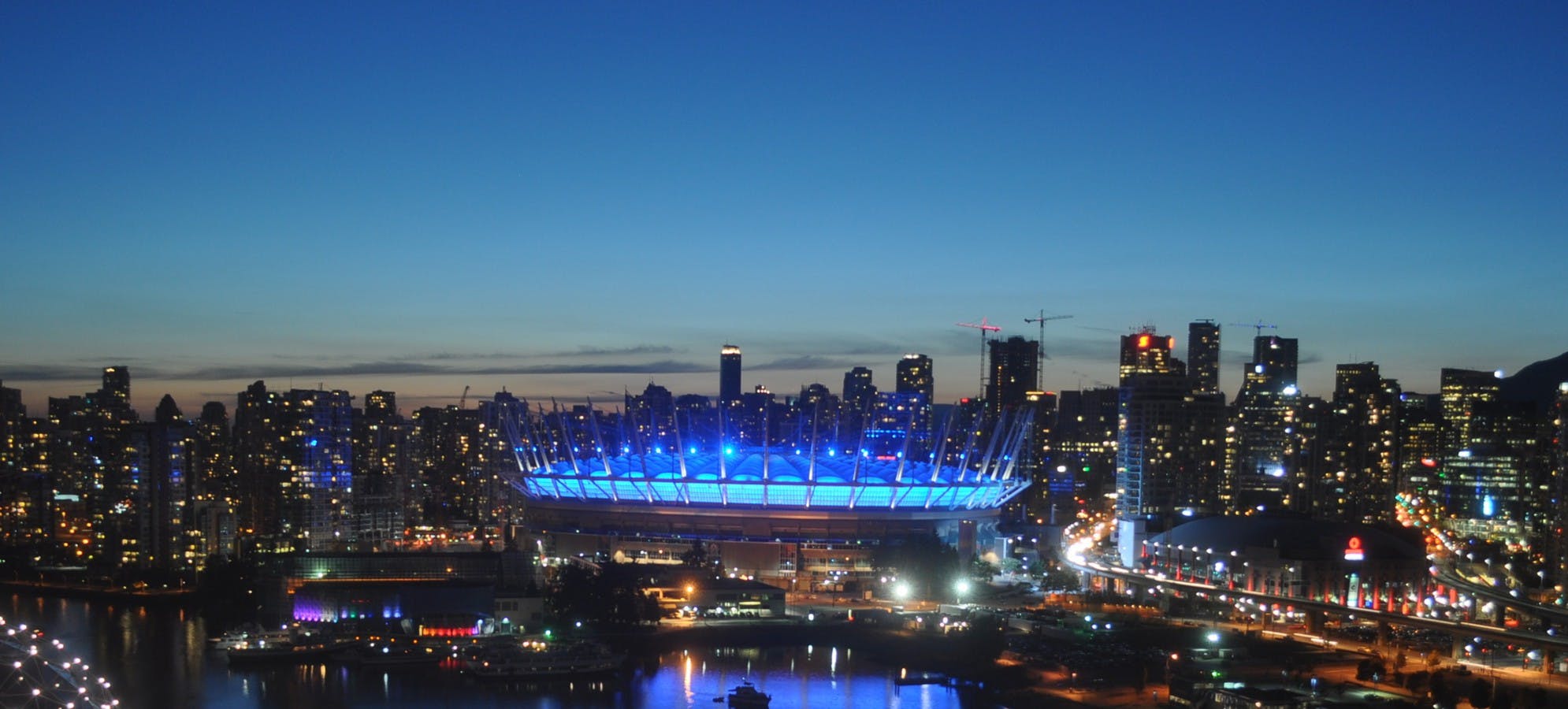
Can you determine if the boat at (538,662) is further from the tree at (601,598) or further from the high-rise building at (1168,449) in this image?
the high-rise building at (1168,449)

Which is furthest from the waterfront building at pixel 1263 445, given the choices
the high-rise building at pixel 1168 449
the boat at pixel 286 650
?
the boat at pixel 286 650

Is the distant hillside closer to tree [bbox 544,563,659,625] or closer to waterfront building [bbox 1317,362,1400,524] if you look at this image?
waterfront building [bbox 1317,362,1400,524]

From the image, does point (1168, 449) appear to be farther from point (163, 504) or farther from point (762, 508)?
point (163, 504)

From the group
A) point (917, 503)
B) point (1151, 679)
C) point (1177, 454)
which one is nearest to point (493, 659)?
point (1151, 679)

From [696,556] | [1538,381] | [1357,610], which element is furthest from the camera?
[1538,381]

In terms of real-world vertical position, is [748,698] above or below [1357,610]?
below

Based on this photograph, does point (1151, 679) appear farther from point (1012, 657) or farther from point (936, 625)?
point (936, 625)

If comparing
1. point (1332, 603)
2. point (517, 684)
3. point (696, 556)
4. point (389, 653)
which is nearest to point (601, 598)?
point (517, 684)
